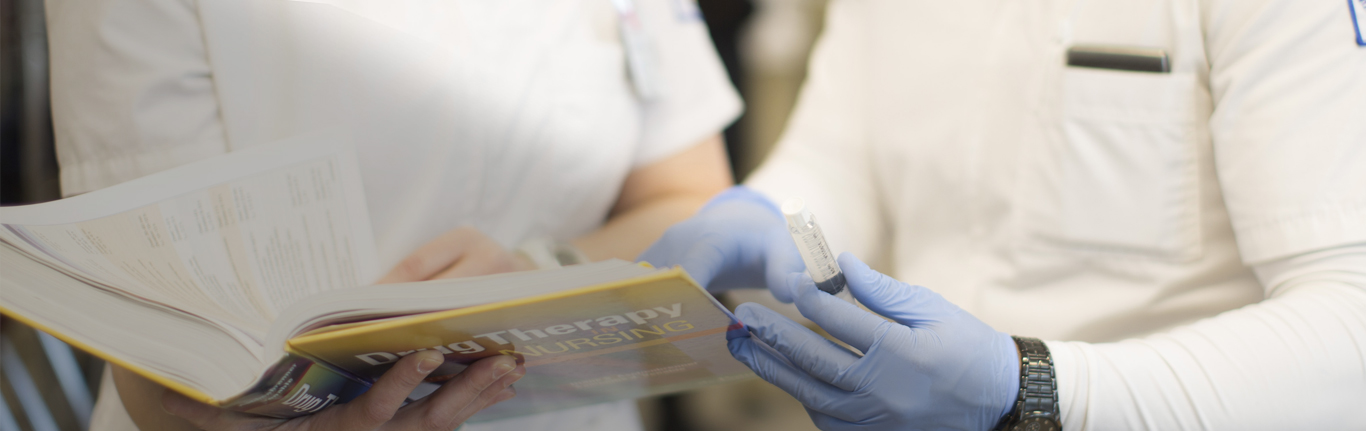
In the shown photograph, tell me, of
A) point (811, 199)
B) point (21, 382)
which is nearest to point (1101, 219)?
point (811, 199)

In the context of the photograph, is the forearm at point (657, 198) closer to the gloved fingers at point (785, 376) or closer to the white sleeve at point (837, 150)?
the white sleeve at point (837, 150)

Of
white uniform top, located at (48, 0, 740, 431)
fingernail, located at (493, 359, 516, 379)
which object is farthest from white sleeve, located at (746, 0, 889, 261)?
fingernail, located at (493, 359, 516, 379)

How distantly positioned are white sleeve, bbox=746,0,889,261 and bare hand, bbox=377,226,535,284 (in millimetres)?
396

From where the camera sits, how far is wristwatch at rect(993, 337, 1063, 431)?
23.9 inches

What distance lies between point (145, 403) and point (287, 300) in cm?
20

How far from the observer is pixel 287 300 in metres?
0.61

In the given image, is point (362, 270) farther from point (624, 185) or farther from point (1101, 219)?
point (1101, 219)

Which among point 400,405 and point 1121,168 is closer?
point 400,405

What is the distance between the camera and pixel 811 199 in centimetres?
97

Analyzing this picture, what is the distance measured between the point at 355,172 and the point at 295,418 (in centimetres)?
23

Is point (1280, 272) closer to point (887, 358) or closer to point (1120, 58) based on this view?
point (1120, 58)

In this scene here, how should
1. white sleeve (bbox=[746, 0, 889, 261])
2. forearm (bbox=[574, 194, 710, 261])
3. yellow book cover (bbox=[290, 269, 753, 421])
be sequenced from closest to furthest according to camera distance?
yellow book cover (bbox=[290, 269, 753, 421]), forearm (bbox=[574, 194, 710, 261]), white sleeve (bbox=[746, 0, 889, 261])

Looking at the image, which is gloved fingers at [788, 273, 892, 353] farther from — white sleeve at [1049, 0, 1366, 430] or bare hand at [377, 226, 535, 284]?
bare hand at [377, 226, 535, 284]

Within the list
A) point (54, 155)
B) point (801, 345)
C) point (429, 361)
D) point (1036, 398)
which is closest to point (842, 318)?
point (801, 345)
